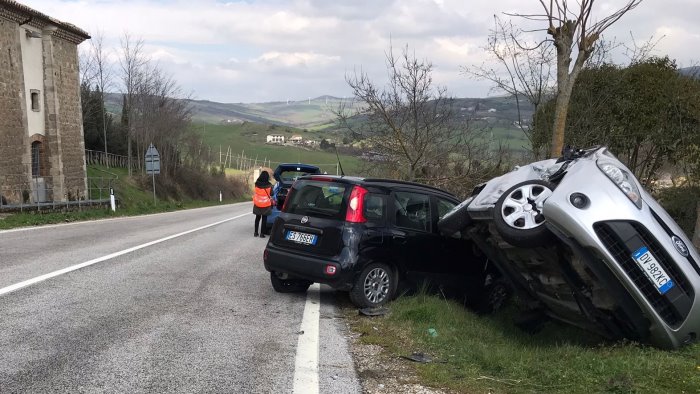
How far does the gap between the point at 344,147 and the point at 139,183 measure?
3078cm

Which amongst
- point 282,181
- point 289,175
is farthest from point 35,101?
point 282,181

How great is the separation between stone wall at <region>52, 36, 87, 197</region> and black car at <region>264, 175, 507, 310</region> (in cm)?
2650

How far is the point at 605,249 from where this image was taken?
425cm

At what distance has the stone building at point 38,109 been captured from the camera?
24.3 m

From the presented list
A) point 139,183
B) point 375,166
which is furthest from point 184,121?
point 375,166

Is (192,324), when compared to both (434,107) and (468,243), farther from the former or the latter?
(434,107)

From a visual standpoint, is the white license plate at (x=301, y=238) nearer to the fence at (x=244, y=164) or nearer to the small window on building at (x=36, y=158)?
the small window on building at (x=36, y=158)

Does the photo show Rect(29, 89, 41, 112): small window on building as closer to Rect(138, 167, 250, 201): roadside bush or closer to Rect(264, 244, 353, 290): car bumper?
Rect(138, 167, 250, 201): roadside bush

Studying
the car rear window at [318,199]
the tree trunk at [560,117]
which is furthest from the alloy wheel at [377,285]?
the tree trunk at [560,117]

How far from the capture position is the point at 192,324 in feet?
18.4

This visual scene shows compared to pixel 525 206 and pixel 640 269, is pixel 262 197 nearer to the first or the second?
pixel 525 206

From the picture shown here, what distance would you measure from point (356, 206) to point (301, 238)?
33.1 inches

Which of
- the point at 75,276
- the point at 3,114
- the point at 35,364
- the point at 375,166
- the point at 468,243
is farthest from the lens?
the point at 3,114

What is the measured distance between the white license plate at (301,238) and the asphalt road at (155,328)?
A: 0.77 meters
